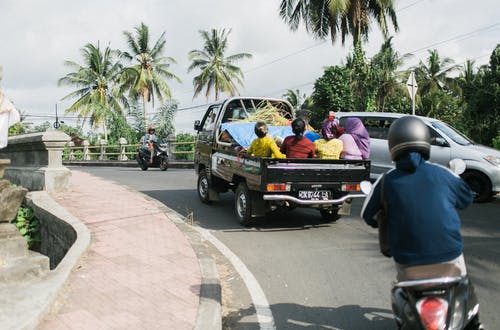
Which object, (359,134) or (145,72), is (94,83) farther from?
(359,134)

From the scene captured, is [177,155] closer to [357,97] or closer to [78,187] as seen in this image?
[357,97]

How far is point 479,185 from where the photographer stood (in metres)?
9.47

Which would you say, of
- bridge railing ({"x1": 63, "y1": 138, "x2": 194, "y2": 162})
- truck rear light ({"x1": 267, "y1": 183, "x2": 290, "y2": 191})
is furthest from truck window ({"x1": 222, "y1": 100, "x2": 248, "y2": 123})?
bridge railing ({"x1": 63, "y1": 138, "x2": 194, "y2": 162})

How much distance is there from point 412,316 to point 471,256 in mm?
3774

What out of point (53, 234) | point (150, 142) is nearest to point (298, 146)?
point (53, 234)

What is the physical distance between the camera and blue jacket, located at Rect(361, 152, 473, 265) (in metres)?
2.61

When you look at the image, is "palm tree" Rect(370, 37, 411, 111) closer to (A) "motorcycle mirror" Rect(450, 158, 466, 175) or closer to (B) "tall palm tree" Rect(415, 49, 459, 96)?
(B) "tall palm tree" Rect(415, 49, 459, 96)

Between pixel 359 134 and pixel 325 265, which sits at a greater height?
pixel 359 134

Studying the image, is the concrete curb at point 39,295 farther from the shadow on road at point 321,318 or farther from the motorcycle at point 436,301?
the motorcycle at point 436,301

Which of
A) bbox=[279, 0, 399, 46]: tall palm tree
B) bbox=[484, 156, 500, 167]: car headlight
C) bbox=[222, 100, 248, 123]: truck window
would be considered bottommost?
bbox=[484, 156, 500, 167]: car headlight

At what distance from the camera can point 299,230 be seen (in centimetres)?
738

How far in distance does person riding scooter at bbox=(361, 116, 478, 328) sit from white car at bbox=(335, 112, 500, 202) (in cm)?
694

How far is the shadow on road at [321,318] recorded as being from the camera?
3840 millimetres

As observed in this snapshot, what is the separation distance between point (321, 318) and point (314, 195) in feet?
10.8
